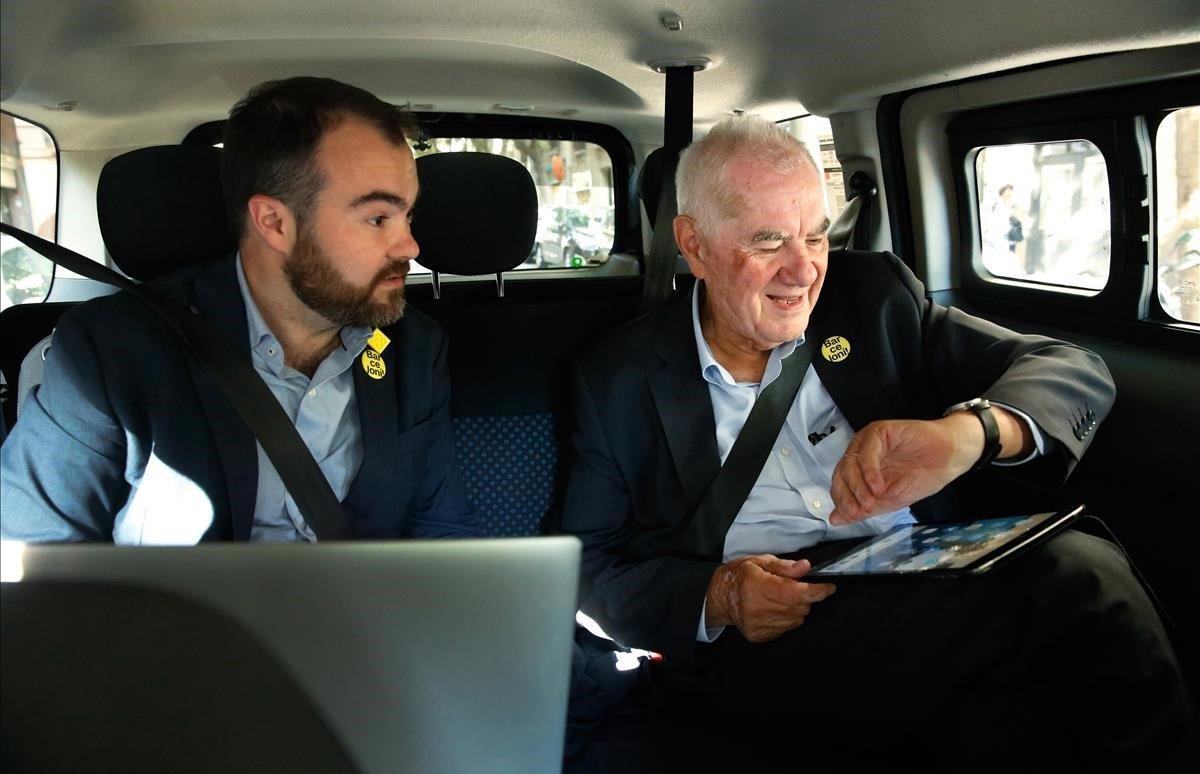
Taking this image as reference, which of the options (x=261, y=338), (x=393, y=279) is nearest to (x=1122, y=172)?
(x=393, y=279)

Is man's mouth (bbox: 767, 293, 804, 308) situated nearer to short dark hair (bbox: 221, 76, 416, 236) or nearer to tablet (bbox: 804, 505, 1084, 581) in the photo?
tablet (bbox: 804, 505, 1084, 581)

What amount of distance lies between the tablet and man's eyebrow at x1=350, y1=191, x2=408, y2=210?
3.12 ft

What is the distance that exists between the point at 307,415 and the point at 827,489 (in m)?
0.95

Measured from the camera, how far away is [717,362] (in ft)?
6.26

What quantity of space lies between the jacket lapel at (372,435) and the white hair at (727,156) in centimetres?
71

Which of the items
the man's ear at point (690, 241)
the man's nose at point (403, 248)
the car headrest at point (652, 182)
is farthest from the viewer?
the car headrest at point (652, 182)

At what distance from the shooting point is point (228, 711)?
0.64 m

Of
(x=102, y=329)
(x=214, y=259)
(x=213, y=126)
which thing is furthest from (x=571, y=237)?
(x=102, y=329)

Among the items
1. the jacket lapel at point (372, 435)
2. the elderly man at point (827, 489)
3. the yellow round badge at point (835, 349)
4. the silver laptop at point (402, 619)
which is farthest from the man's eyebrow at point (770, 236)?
the silver laptop at point (402, 619)

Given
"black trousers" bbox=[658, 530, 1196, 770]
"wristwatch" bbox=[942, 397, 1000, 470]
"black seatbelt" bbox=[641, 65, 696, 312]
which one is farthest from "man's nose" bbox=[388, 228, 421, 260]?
"wristwatch" bbox=[942, 397, 1000, 470]

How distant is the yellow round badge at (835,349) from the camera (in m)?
1.87

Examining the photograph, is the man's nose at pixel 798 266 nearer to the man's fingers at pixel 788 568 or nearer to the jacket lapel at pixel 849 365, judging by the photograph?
the jacket lapel at pixel 849 365

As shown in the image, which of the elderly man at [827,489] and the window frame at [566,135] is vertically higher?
the window frame at [566,135]

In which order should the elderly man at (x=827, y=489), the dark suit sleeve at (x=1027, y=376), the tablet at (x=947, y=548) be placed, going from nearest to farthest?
the tablet at (x=947, y=548) → the elderly man at (x=827, y=489) → the dark suit sleeve at (x=1027, y=376)
